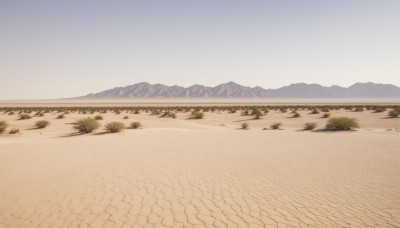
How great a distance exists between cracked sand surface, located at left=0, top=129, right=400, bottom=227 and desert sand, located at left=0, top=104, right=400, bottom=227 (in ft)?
0.07

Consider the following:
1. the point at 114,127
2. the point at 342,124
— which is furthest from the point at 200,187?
the point at 342,124

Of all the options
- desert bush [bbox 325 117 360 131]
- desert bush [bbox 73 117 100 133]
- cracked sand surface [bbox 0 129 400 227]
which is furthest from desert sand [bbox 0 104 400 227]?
desert bush [bbox 325 117 360 131]

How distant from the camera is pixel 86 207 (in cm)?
511

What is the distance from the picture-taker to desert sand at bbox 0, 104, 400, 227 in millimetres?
4652

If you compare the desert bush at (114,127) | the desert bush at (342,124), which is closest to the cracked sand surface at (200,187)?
the desert bush at (114,127)

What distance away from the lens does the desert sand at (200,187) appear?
4.65m

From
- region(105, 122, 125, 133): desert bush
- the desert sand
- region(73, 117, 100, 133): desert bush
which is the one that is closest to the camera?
the desert sand

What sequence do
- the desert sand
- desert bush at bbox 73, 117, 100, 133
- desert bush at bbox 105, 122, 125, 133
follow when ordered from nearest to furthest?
the desert sand
desert bush at bbox 105, 122, 125, 133
desert bush at bbox 73, 117, 100, 133

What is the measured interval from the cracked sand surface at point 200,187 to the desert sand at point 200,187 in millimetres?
21

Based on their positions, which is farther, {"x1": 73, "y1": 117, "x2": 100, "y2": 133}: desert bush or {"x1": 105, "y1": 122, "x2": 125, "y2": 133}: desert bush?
{"x1": 73, "y1": 117, "x2": 100, "y2": 133}: desert bush

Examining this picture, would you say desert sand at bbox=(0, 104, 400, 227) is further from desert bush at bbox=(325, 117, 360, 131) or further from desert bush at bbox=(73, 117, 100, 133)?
desert bush at bbox=(325, 117, 360, 131)

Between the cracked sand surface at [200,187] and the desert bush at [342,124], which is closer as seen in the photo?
the cracked sand surface at [200,187]

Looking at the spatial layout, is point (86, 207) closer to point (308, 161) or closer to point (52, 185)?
point (52, 185)

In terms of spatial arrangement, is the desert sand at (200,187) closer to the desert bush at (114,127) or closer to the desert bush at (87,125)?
the desert bush at (114,127)
